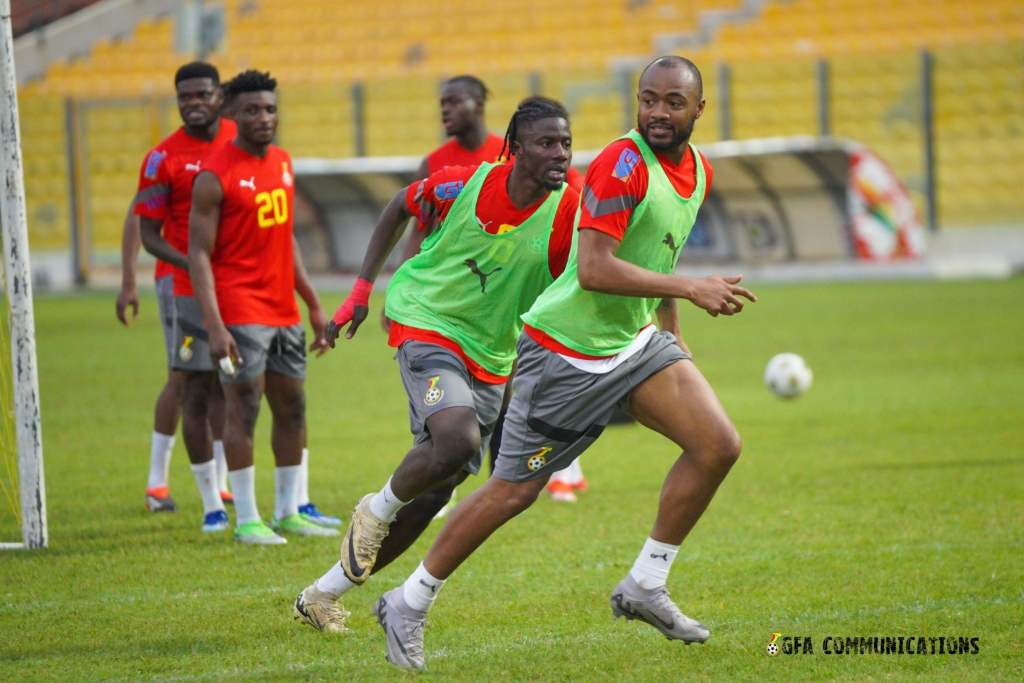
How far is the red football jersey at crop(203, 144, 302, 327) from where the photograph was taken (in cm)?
604

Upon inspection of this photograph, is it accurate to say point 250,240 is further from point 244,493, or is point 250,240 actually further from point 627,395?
point 627,395

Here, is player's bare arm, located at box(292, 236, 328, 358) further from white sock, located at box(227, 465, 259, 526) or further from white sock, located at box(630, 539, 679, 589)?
white sock, located at box(630, 539, 679, 589)

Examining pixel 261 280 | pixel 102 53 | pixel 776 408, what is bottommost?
pixel 776 408

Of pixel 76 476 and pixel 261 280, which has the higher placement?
pixel 261 280

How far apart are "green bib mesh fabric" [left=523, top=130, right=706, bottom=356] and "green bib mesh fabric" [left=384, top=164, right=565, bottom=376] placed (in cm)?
39

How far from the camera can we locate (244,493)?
6078mm

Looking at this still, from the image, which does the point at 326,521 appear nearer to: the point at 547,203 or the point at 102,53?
the point at 547,203

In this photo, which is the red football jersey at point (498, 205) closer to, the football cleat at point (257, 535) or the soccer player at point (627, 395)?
the soccer player at point (627, 395)

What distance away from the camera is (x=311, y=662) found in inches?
164

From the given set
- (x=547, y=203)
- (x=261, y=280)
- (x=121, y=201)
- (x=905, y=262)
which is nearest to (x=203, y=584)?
(x=261, y=280)

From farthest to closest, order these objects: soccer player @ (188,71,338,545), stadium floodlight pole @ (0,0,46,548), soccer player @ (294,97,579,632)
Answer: soccer player @ (188,71,338,545)
stadium floodlight pole @ (0,0,46,548)
soccer player @ (294,97,579,632)

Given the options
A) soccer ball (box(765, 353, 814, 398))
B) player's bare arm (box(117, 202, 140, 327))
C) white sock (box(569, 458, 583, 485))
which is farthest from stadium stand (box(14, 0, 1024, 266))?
player's bare arm (box(117, 202, 140, 327))

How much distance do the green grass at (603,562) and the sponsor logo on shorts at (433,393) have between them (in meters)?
0.86

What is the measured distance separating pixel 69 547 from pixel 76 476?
2.10m
